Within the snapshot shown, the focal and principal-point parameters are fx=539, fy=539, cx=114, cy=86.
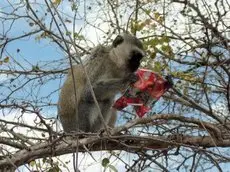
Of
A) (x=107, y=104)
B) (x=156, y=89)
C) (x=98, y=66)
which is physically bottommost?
(x=156, y=89)

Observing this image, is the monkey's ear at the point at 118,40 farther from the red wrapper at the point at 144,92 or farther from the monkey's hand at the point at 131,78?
the red wrapper at the point at 144,92

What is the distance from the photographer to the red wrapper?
512 centimetres

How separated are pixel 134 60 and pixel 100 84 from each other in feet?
1.72

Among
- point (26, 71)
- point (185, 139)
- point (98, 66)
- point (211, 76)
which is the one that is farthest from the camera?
point (26, 71)

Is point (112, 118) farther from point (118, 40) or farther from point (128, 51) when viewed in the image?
point (118, 40)

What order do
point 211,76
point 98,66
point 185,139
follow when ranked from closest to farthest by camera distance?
point 185,139, point 211,76, point 98,66

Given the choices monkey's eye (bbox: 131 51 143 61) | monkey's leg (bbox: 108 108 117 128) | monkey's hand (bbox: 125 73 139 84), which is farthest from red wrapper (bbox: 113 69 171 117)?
monkey's leg (bbox: 108 108 117 128)

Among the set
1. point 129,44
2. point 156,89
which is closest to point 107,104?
point 129,44

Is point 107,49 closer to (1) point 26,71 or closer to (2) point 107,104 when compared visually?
(2) point 107,104

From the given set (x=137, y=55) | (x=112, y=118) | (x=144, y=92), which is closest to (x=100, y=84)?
(x=112, y=118)

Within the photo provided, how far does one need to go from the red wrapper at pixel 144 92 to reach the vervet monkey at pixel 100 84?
3.62 ft

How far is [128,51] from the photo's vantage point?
6.82m

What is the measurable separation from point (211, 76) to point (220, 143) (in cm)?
155

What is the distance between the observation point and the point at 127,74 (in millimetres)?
6695
